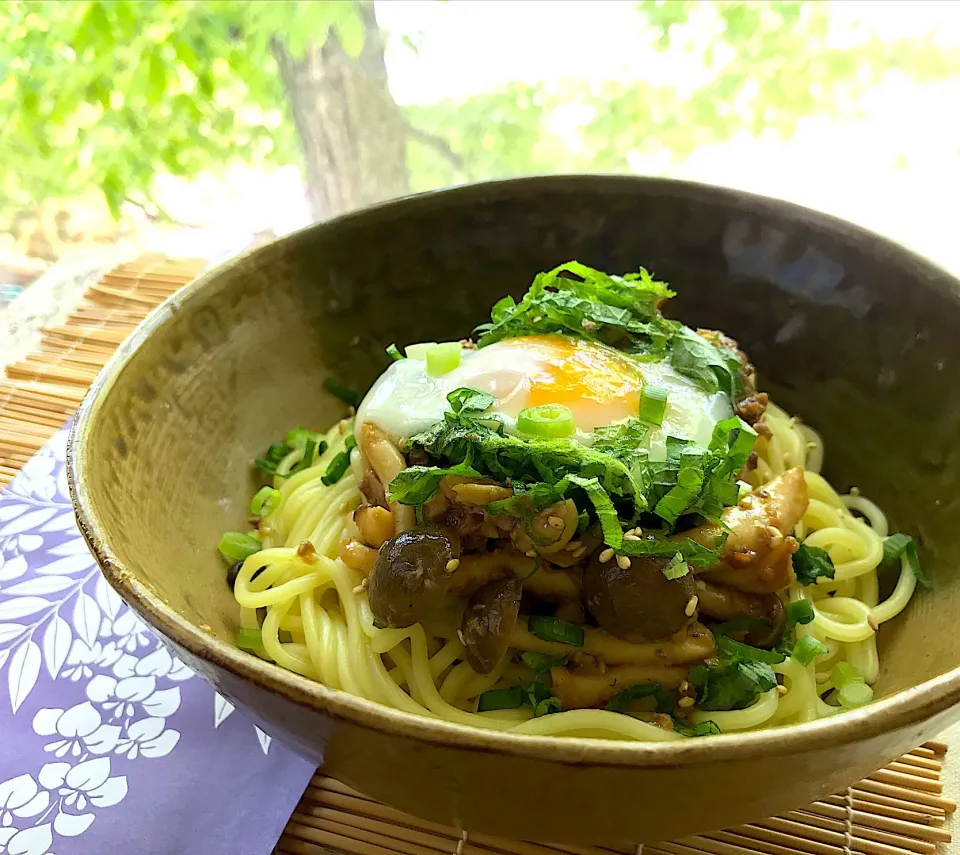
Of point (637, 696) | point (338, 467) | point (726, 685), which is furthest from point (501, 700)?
point (338, 467)

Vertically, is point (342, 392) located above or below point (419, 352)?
below

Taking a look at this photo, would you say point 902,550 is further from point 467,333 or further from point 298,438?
point 298,438

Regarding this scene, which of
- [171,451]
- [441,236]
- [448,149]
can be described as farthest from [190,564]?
[448,149]

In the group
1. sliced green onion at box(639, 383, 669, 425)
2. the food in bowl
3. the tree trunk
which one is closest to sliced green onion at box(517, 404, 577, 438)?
the food in bowl

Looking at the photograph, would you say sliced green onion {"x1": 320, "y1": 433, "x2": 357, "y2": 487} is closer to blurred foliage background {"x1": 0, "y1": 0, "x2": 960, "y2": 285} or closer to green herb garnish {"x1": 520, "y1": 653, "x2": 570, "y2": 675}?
green herb garnish {"x1": 520, "y1": 653, "x2": 570, "y2": 675}

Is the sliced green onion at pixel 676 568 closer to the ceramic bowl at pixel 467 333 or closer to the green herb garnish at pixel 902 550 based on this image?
the ceramic bowl at pixel 467 333
